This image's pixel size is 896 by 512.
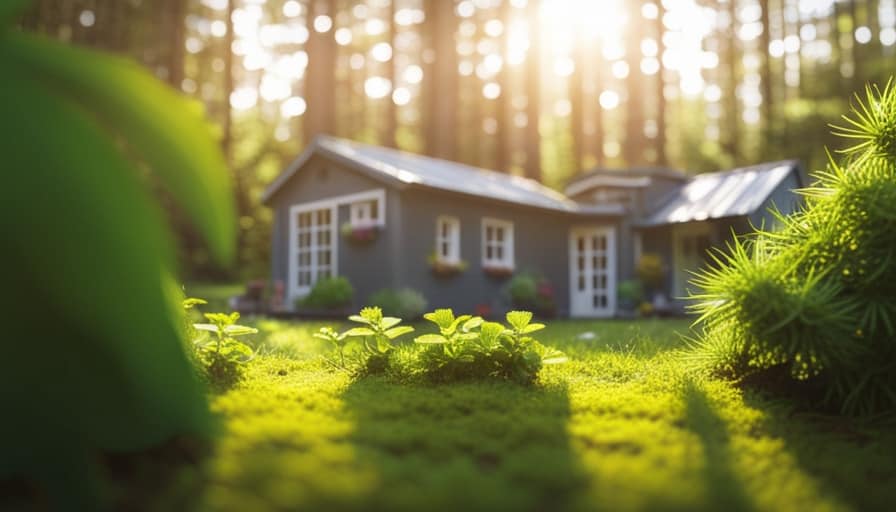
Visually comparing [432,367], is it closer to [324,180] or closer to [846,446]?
[846,446]

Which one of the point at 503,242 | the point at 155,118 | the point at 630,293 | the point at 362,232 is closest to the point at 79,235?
the point at 155,118

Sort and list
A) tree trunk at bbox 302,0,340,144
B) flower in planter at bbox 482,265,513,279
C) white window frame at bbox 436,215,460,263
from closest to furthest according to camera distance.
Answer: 1. white window frame at bbox 436,215,460,263
2. flower in planter at bbox 482,265,513,279
3. tree trunk at bbox 302,0,340,144

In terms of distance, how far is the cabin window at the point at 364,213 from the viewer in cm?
1070

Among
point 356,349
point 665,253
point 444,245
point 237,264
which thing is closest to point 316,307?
point 444,245

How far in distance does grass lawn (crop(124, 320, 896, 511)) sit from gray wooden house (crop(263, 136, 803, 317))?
21.6 ft

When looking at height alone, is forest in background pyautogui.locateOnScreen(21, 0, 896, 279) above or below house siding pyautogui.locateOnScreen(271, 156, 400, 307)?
above

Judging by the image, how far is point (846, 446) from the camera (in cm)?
295

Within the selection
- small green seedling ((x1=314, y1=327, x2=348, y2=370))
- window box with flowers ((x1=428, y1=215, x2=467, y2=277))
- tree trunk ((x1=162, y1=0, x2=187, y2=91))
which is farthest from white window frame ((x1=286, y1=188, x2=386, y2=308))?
tree trunk ((x1=162, y1=0, x2=187, y2=91))

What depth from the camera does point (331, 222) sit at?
11.7 meters

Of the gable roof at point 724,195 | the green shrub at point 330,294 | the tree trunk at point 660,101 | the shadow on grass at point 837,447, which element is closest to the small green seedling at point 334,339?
the shadow on grass at point 837,447

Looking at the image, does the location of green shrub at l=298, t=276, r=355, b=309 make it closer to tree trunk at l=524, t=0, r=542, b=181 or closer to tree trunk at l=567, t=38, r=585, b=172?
tree trunk at l=524, t=0, r=542, b=181

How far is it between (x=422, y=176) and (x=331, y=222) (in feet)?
6.66

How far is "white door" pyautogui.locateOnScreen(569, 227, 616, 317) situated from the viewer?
13367 millimetres

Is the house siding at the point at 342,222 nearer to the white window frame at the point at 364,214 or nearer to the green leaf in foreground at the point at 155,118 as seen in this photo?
the white window frame at the point at 364,214
